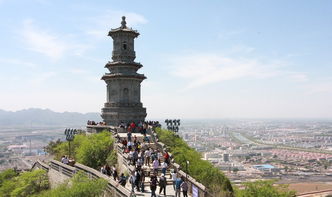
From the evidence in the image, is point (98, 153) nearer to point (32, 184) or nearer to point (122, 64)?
point (32, 184)

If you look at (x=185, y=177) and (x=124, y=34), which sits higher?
(x=124, y=34)

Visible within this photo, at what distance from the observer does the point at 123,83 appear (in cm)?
4209

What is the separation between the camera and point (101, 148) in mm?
28844

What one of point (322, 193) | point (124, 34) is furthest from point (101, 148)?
point (322, 193)

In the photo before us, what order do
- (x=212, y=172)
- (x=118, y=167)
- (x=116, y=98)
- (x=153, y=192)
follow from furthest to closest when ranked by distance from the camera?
(x=116, y=98), (x=212, y=172), (x=118, y=167), (x=153, y=192)

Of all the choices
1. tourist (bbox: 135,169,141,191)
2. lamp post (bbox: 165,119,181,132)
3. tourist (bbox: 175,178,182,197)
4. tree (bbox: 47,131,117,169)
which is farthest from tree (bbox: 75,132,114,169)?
tourist (bbox: 175,178,182,197)

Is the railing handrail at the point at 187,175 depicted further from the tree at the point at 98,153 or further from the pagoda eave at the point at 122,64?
the pagoda eave at the point at 122,64

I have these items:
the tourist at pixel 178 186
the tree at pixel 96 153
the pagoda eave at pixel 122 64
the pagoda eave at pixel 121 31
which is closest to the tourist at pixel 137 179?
the tourist at pixel 178 186

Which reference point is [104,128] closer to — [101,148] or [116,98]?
[116,98]

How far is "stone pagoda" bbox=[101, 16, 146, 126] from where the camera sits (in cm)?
4147

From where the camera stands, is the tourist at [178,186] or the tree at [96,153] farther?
the tree at [96,153]

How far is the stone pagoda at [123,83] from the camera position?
41.5m

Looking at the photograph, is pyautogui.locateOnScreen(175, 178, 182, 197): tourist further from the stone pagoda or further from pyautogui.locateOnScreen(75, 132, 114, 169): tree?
the stone pagoda

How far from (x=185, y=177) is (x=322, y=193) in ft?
295
